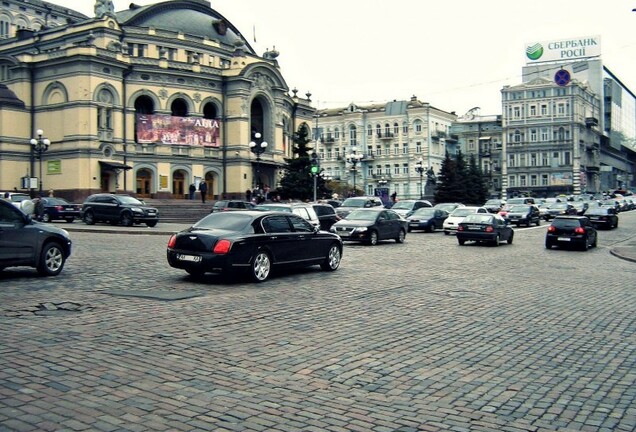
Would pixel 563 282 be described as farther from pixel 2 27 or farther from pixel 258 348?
pixel 2 27

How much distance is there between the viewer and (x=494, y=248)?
27.6m

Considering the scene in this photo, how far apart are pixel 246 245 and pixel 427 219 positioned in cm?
2617

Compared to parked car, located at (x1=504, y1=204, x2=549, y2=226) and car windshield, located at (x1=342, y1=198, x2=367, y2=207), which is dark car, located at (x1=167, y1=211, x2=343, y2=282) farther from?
parked car, located at (x1=504, y1=204, x2=549, y2=226)

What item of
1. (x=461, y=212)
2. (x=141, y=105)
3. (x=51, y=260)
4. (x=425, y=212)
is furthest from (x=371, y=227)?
(x=141, y=105)

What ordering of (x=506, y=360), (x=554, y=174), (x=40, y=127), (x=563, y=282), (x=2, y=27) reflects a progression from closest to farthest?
(x=506, y=360), (x=563, y=282), (x=40, y=127), (x=2, y=27), (x=554, y=174)

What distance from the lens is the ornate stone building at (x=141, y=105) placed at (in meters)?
55.4

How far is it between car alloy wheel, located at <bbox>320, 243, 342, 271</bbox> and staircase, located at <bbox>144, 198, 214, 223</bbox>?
97.3 feet

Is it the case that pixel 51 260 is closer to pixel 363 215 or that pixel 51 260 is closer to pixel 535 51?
pixel 363 215

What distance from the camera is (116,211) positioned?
116 feet

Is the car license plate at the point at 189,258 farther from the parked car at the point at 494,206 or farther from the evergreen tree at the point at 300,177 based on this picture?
the parked car at the point at 494,206

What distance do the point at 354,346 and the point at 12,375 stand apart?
12.9ft

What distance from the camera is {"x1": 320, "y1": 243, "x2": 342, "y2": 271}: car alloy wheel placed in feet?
54.7

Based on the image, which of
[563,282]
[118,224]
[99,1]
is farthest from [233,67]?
[563,282]

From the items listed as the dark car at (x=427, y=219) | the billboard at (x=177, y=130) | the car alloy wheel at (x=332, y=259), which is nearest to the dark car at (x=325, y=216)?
the dark car at (x=427, y=219)
